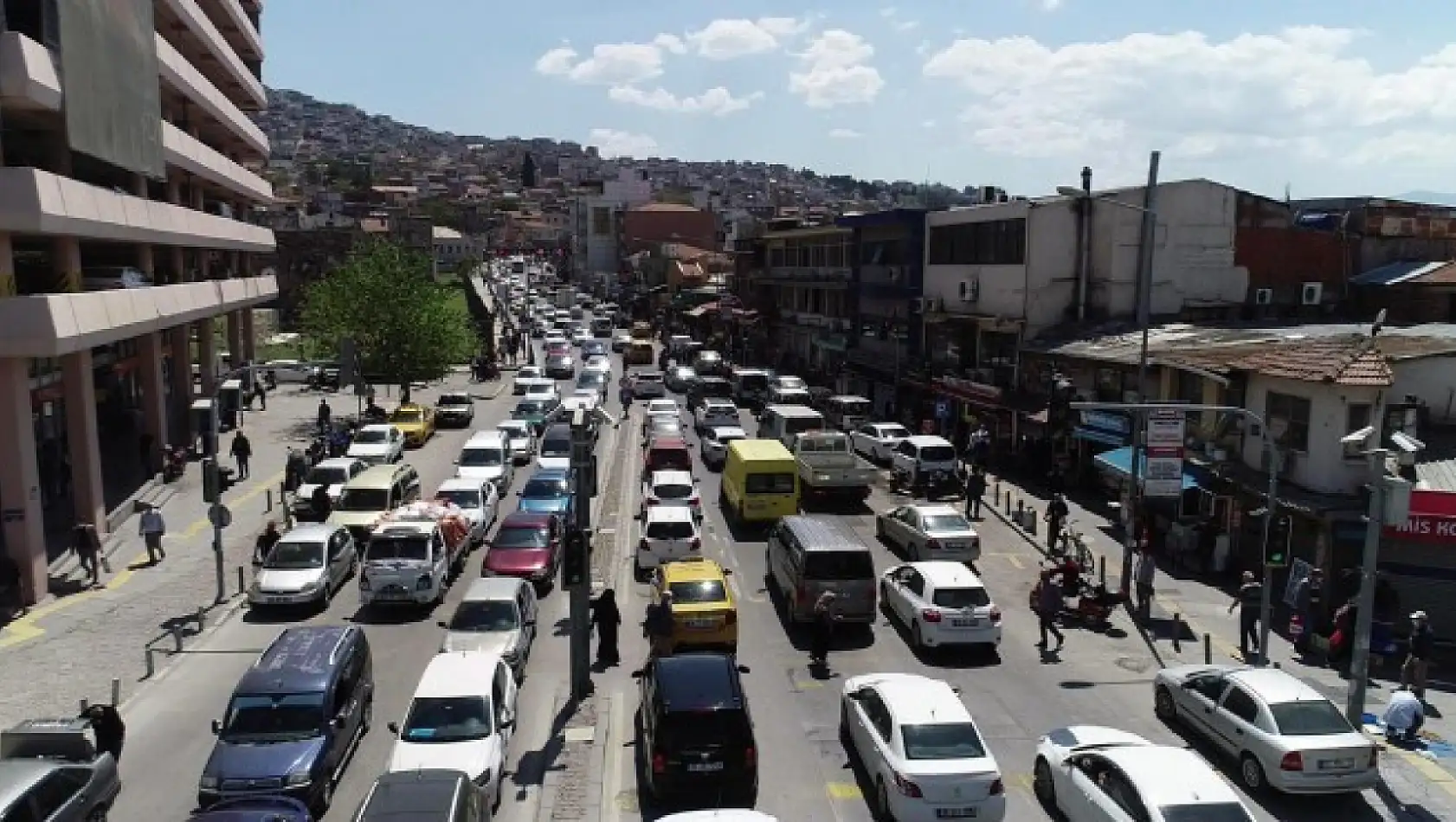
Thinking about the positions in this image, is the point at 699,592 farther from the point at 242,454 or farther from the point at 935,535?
the point at 242,454

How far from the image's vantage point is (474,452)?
36562 millimetres

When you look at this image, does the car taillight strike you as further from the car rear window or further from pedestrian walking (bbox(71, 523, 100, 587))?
pedestrian walking (bbox(71, 523, 100, 587))

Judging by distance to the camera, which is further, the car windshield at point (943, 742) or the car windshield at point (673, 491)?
the car windshield at point (673, 491)

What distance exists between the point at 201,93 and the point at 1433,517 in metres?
43.0

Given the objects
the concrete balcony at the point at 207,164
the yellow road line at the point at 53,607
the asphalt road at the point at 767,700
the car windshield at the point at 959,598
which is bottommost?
the yellow road line at the point at 53,607

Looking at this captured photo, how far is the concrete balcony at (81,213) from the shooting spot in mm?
22391

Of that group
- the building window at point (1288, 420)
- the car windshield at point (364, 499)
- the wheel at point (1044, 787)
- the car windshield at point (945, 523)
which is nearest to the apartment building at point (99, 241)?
the car windshield at point (364, 499)

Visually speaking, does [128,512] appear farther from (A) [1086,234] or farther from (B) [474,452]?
(A) [1086,234]

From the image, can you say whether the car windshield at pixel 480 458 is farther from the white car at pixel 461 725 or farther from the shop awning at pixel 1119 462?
the white car at pixel 461 725

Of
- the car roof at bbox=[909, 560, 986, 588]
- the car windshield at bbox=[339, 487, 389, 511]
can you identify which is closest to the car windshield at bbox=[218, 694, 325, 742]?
the car roof at bbox=[909, 560, 986, 588]

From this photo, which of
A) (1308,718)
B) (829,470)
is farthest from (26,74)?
(1308,718)

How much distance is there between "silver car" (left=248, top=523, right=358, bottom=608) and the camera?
23.1m

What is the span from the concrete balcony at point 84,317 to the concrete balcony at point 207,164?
4972mm

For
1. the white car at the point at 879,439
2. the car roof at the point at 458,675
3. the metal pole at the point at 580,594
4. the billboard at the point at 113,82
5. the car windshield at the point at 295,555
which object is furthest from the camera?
the white car at the point at 879,439
